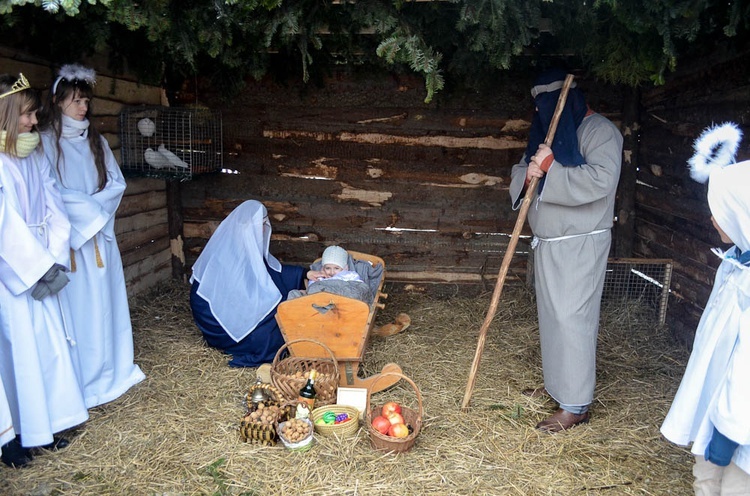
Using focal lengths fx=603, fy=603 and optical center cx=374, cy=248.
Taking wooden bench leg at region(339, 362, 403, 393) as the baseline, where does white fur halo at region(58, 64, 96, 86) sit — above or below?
above

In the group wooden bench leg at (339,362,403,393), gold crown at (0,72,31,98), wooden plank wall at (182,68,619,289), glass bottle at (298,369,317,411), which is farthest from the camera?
wooden plank wall at (182,68,619,289)

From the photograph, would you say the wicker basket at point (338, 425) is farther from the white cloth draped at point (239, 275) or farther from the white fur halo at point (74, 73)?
the white fur halo at point (74, 73)

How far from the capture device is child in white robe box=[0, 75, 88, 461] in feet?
11.1

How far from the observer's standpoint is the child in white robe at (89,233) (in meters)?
4.00

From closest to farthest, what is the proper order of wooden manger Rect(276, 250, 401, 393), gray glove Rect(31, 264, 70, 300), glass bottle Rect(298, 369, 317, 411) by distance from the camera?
1. gray glove Rect(31, 264, 70, 300)
2. glass bottle Rect(298, 369, 317, 411)
3. wooden manger Rect(276, 250, 401, 393)

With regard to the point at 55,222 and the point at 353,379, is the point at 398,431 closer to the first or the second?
the point at 353,379

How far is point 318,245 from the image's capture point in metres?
6.92

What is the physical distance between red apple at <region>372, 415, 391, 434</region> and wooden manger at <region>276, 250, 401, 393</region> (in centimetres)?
48

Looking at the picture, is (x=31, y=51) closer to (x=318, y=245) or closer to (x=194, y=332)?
(x=194, y=332)

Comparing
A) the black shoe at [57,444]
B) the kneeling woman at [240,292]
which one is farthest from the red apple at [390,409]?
the black shoe at [57,444]

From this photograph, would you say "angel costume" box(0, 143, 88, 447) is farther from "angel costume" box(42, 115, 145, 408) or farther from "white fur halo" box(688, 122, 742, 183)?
"white fur halo" box(688, 122, 742, 183)

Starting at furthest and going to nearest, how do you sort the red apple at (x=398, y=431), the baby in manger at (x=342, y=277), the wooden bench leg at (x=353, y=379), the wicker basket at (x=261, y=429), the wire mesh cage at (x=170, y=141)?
1. the wire mesh cage at (x=170, y=141)
2. the baby in manger at (x=342, y=277)
3. the wooden bench leg at (x=353, y=379)
4. the wicker basket at (x=261, y=429)
5. the red apple at (x=398, y=431)

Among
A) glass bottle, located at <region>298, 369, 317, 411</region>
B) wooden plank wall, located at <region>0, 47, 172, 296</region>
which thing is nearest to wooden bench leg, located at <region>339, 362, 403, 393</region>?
glass bottle, located at <region>298, 369, 317, 411</region>

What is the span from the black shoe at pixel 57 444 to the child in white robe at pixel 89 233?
409mm
